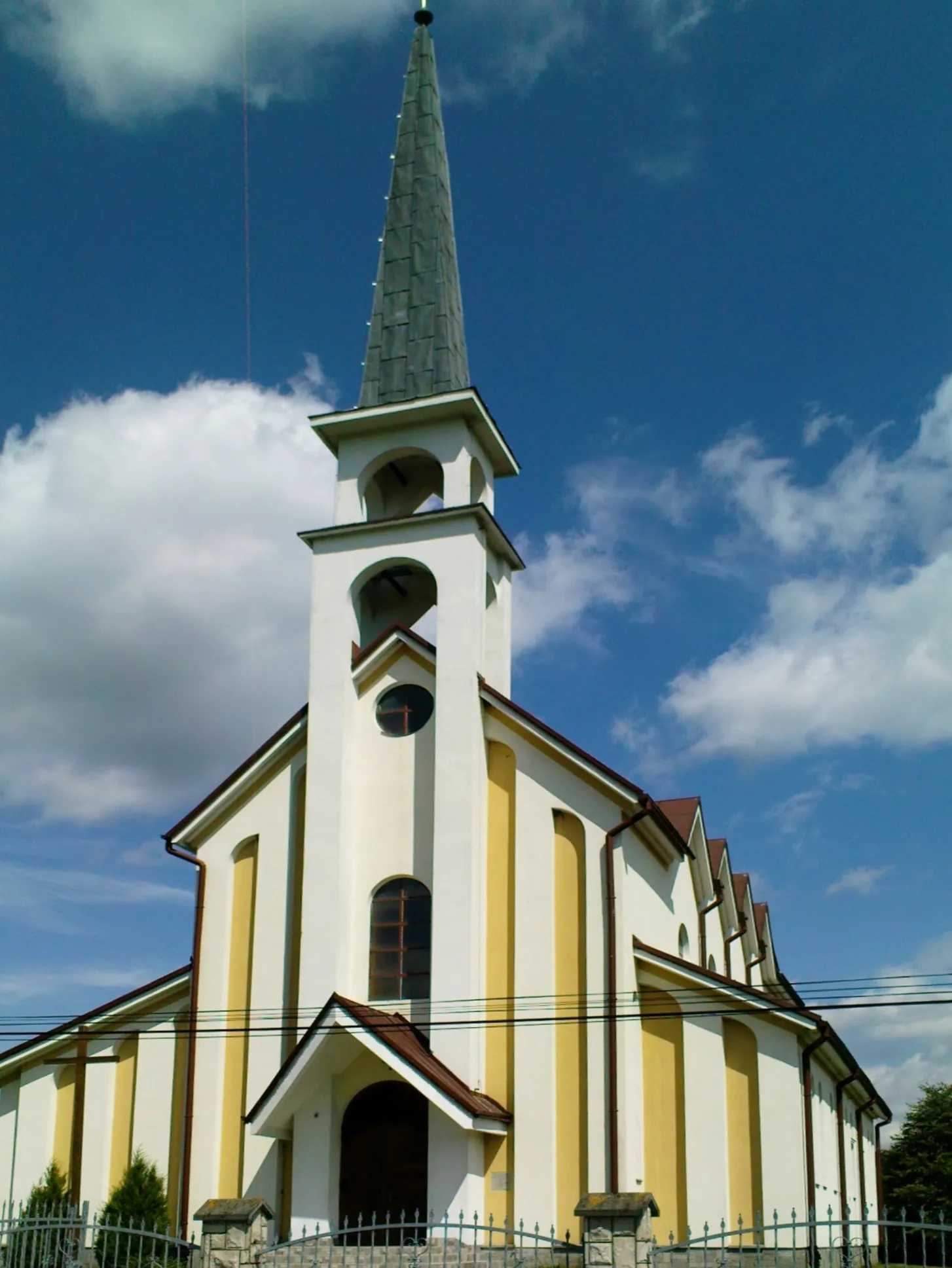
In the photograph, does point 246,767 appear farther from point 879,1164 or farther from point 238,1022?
point 879,1164

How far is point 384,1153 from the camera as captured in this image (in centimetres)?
1964

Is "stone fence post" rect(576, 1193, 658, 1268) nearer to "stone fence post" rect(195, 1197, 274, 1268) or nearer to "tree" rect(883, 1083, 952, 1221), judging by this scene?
"stone fence post" rect(195, 1197, 274, 1268)

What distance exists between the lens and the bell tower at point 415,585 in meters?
20.5

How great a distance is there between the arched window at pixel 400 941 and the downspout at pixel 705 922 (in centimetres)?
759

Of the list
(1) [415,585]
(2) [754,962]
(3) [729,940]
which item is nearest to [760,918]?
(2) [754,962]

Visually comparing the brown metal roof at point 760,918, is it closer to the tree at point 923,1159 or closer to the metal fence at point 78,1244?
the tree at point 923,1159

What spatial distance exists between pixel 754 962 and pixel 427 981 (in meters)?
16.6

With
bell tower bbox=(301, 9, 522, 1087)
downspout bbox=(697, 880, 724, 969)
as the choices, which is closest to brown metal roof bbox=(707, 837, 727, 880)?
downspout bbox=(697, 880, 724, 969)

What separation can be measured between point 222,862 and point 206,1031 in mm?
2767

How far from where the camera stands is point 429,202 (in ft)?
84.9

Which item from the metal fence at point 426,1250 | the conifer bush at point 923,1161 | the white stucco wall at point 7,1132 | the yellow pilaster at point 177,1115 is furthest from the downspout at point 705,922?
the conifer bush at point 923,1161

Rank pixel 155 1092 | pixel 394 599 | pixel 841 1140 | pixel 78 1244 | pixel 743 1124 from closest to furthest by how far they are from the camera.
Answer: pixel 78 1244
pixel 743 1124
pixel 155 1092
pixel 394 599
pixel 841 1140

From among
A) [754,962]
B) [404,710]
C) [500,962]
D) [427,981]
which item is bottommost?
[427,981]

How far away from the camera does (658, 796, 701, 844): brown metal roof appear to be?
2717 cm
